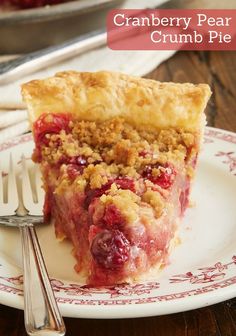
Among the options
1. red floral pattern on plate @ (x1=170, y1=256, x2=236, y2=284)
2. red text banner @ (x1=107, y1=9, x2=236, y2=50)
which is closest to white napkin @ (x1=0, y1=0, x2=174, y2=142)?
red text banner @ (x1=107, y1=9, x2=236, y2=50)

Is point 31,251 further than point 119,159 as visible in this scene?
No

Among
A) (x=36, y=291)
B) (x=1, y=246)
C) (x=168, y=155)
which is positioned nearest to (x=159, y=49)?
(x=168, y=155)

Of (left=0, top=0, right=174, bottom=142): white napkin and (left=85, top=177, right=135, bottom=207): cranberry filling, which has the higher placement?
(left=0, top=0, right=174, bottom=142): white napkin

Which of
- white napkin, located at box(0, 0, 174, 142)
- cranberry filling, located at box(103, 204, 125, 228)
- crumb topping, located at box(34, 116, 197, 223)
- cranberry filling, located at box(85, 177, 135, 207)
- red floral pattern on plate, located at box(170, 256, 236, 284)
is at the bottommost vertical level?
red floral pattern on plate, located at box(170, 256, 236, 284)

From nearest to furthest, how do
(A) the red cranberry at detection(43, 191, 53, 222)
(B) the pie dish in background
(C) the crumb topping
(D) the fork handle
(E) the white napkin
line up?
1. (D) the fork handle
2. (C) the crumb topping
3. (A) the red cranberry at detection(43, 191, 53, 222)
4. (E) the white napkin
5. (B) the pie dish in background

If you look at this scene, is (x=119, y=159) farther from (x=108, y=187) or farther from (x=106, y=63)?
(x=106, y=63)

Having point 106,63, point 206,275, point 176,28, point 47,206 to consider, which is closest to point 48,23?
point 106,63

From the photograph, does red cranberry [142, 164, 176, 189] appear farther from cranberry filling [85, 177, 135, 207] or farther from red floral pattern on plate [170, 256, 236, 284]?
red floral pattern on plate [170, 256, 236, 284]
